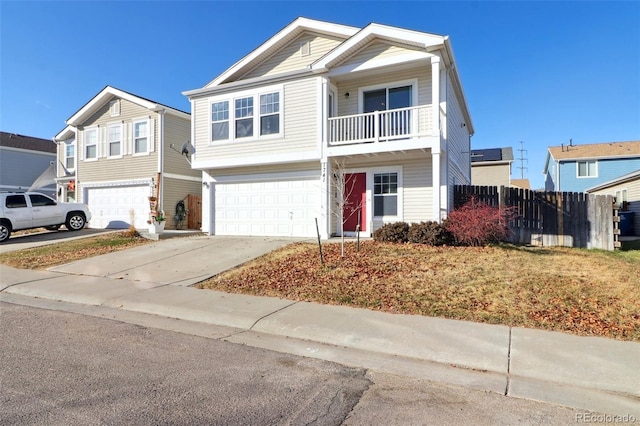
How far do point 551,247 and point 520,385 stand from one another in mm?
9968

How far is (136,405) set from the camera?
3.35 metres

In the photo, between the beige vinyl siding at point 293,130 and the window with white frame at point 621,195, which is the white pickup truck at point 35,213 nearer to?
the beige vinyl siding at point 293,130

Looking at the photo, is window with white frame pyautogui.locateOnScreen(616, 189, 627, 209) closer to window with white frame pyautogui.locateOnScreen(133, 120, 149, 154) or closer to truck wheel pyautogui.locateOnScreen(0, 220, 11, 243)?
window with white frame pyautogui.locateOnScreen(133, 120, 149, 154)

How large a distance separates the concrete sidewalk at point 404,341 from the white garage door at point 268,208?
589 centimetres

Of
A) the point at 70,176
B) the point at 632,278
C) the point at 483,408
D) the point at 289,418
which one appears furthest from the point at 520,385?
the point at 70,176

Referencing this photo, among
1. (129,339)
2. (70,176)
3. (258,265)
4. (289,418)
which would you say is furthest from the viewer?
(70,176)

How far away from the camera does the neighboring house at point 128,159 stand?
18.8 metres

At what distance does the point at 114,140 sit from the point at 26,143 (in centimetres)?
1591

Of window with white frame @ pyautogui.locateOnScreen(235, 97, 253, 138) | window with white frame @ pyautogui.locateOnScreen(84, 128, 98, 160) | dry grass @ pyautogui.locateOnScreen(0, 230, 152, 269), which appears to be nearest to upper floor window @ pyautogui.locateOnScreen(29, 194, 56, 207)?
dry grass @ pyautogui.locateOnScreen(0, 230, 152, 269)

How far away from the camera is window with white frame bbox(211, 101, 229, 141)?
49.7ft

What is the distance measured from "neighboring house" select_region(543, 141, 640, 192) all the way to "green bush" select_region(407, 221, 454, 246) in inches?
1012

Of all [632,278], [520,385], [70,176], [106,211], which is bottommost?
[520,385]

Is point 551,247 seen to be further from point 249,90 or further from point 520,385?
point 249,90

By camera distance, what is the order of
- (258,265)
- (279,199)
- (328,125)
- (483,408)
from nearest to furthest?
(483,408), (258,265), (328,125), (279,199)
